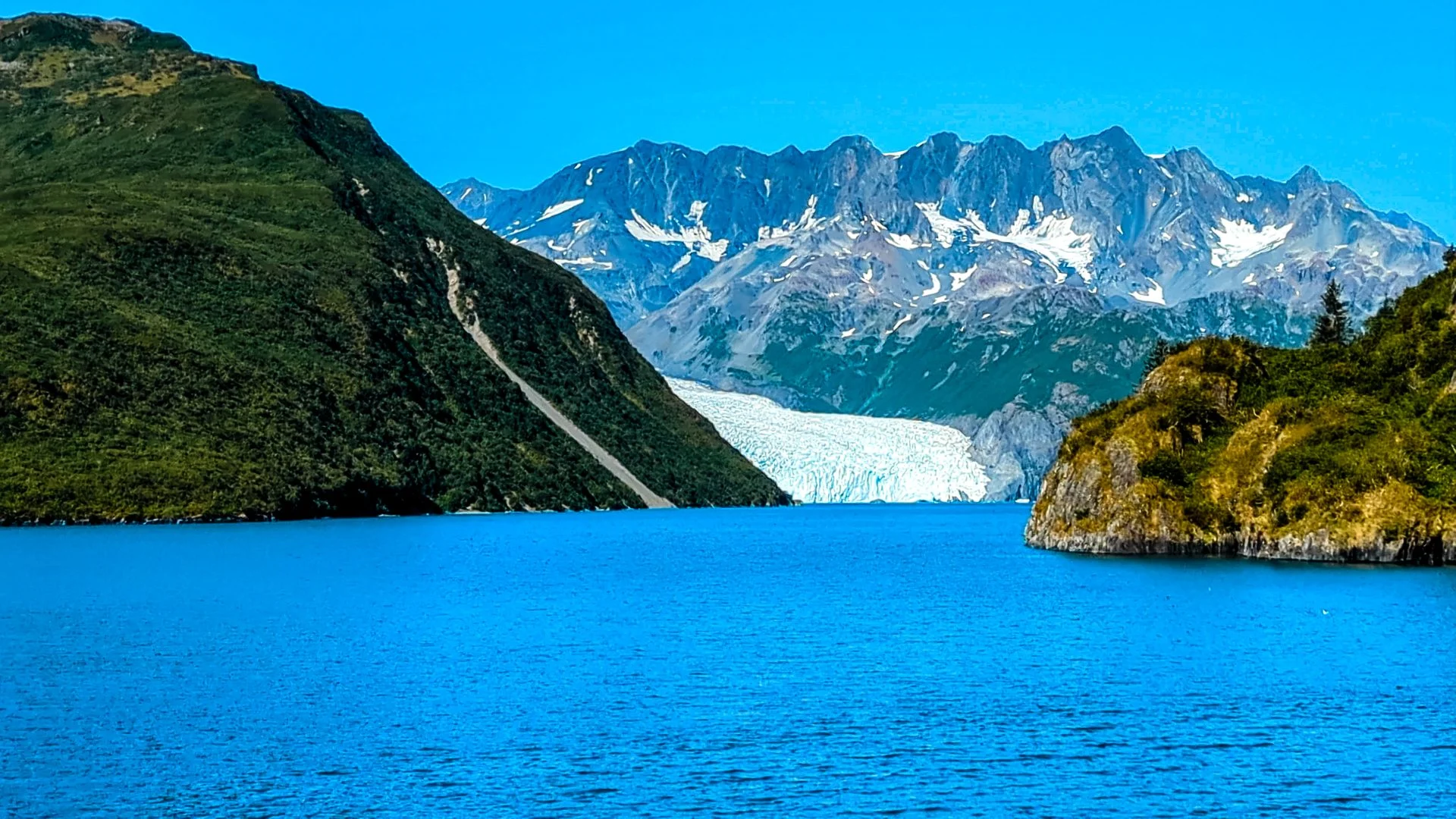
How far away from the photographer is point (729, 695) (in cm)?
5959

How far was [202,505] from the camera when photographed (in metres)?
195

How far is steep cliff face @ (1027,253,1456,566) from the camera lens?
114000 millimetres

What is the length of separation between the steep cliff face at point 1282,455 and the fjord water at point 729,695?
6.21 m

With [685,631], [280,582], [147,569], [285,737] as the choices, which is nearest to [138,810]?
[285,737]

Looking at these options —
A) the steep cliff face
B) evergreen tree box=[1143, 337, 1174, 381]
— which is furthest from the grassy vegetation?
evergreen tree box=[1143, 337, 1174, 381]

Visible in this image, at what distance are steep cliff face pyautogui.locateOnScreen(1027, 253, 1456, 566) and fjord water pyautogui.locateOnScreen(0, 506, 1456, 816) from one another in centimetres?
621

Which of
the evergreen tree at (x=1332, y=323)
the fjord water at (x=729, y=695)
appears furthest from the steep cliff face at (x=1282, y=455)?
the evergreen tree at (x=1332, y=323)

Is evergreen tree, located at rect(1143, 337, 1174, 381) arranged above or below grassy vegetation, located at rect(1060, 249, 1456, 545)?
above

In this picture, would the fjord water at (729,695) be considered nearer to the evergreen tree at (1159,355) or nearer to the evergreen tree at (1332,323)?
the evergreen tree at (1159,355)

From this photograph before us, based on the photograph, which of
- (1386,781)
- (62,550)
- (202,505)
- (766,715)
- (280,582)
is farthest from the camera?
(202,505)

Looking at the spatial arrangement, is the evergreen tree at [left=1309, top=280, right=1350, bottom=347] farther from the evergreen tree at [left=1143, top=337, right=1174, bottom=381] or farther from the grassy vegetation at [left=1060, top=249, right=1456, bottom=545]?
the grassy vegetation at [left=1060, top=249, right=1456, bottom=545]

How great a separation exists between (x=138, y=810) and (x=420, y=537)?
13128 centimetres

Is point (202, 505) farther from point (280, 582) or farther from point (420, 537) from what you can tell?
point (280, 582)

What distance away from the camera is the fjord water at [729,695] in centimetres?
4416
